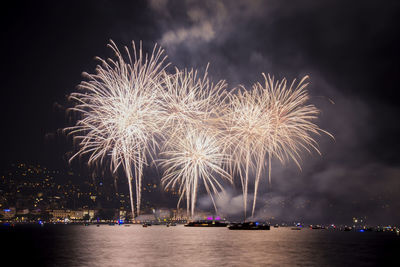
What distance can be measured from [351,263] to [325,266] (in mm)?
9214

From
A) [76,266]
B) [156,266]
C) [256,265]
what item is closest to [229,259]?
[256,265]

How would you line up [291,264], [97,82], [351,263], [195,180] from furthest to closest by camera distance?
[195,180] < [97,82] < [351,263] < [291,264]

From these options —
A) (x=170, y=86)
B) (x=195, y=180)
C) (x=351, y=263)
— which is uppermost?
(x=170, y=86)

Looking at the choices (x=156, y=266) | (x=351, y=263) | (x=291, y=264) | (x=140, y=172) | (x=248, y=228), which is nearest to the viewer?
(x=156, y=266)

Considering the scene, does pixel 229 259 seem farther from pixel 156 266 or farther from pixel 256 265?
pixel 156 266

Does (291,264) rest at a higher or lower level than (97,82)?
lower

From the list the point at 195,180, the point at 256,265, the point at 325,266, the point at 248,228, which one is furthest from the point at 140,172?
the point at 248,228

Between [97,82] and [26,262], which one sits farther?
[97,82]

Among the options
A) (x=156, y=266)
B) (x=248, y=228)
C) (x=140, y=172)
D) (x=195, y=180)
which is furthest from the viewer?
(x=248, y=228)

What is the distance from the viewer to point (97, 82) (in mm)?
74500

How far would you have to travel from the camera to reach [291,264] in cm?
6281

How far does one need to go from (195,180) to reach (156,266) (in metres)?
39.2

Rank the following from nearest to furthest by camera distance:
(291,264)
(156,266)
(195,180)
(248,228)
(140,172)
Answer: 1. (156,266)
2. (291,264)
3. (140,172)
4. (195,180)
5. (248,228)

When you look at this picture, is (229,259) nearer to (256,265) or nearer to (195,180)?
(256,265)
